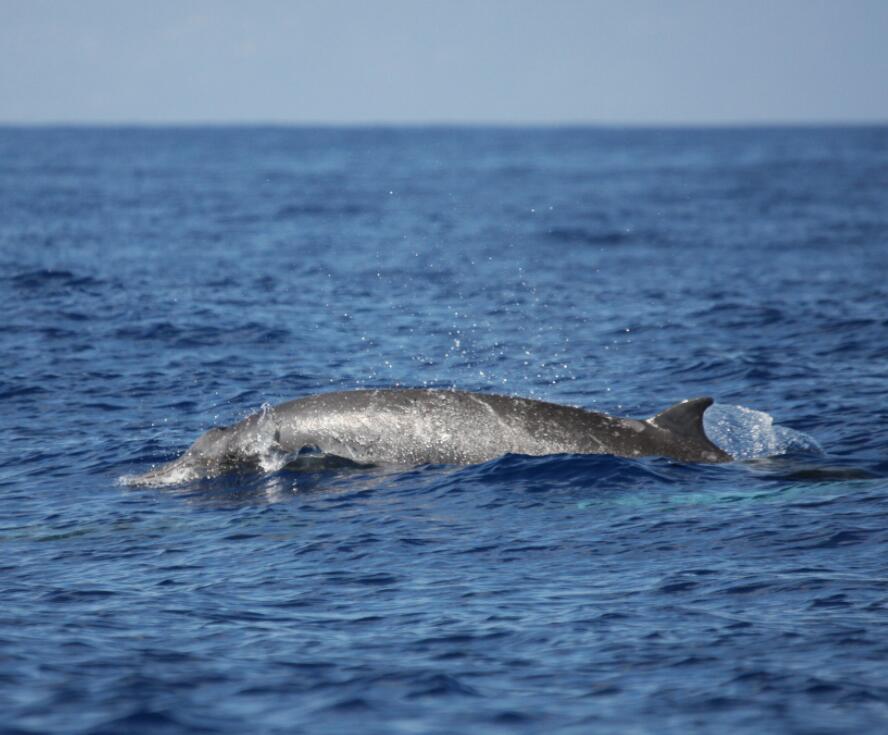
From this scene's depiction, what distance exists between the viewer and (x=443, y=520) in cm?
1560

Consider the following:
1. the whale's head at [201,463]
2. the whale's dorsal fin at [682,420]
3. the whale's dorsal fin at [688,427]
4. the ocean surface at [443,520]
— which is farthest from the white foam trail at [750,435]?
the whale's head at [201,463]

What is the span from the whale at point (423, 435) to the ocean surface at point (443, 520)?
322mm

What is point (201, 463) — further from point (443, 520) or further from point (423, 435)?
point (443, 520)

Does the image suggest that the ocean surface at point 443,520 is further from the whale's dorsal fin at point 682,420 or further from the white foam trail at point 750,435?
the whale's dorsal fin at point 682,420

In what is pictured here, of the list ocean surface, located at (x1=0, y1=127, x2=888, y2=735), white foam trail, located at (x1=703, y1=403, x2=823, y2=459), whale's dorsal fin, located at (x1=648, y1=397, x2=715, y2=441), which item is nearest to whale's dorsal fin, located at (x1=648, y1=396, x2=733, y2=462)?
whale's dorsal fin, located at (x1=648, y1=397, x2=715, y2=441)

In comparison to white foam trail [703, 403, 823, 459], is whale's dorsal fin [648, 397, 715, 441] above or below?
above

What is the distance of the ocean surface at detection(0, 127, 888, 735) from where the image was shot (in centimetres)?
1095

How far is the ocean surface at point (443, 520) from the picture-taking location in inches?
431

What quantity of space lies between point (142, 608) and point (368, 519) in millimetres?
3393

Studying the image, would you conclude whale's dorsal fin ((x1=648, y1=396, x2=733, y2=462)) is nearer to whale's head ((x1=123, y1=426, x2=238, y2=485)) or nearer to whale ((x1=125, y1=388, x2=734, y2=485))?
whale ((x1=125, y1=388, x2=734, y2=485))

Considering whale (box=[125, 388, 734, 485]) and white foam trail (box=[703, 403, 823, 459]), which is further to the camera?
white foam trail (box=[703, 403, 823, 459])

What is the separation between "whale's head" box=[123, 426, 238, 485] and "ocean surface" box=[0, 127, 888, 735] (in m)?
0.28

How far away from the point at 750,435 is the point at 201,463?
24.8ft

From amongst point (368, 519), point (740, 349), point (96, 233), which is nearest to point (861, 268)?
point (740, 349)
